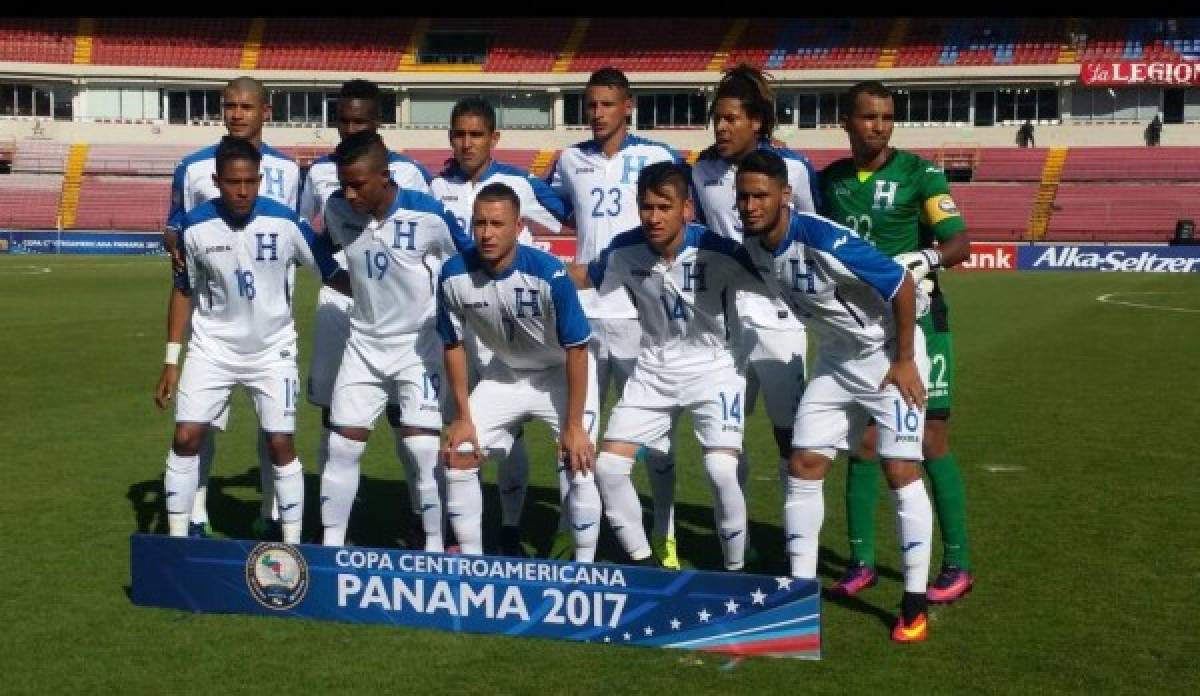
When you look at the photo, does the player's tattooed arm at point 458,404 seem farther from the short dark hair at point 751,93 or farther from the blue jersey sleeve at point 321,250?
the short dark hair at point 751,93

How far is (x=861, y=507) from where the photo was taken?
281 inches

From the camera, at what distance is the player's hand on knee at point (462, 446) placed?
6754mm

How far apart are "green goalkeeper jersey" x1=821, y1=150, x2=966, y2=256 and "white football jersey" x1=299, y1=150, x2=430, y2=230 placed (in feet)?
7.75

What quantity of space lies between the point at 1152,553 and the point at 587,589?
3461mm

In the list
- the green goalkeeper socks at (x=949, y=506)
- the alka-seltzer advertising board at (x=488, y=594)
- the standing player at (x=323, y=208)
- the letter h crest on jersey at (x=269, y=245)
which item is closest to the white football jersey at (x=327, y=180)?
the standing player at (x=323, y=208)

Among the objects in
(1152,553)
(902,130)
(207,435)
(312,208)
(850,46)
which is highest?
(850,46)

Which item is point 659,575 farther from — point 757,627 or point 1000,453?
point 1000,453

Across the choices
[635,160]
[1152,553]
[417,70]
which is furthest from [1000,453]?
[417,70]

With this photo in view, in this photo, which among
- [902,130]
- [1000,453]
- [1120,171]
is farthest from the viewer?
[902,130]

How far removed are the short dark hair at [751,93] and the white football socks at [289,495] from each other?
283cm

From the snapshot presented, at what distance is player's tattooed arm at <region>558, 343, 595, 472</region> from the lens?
6578 mm

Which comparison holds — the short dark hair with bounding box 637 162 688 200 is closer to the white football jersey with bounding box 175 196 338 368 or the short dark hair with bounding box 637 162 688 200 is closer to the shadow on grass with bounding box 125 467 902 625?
the white football jersey with bounding box 175 196 338 368

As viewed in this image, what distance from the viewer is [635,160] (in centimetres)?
780

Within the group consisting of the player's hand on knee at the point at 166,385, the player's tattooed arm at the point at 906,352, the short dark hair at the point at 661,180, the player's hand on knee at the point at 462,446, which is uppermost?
the short dark hair at the point at 661,180
